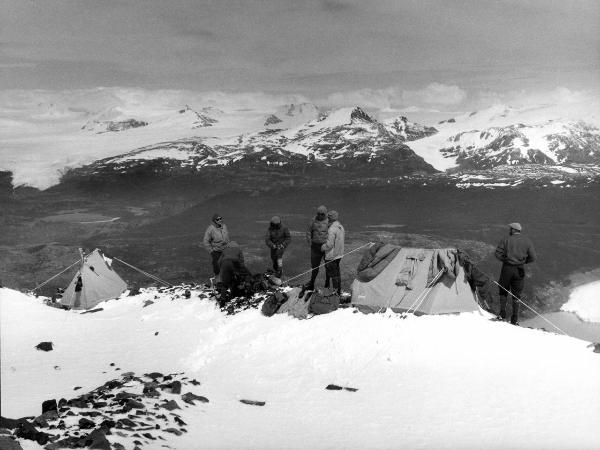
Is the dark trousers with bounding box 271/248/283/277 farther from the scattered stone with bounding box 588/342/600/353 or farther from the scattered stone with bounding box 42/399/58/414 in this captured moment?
the scattered stone with bounding box 42/399/58/414

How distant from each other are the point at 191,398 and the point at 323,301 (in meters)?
5.60

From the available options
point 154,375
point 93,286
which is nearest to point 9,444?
Answer: point 154,375

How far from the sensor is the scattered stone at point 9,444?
6414 mm

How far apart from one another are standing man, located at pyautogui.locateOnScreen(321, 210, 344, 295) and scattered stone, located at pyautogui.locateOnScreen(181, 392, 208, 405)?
20.7 ft

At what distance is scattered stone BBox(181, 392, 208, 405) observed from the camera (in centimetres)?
1027

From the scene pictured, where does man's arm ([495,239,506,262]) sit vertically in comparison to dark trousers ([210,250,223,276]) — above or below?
above

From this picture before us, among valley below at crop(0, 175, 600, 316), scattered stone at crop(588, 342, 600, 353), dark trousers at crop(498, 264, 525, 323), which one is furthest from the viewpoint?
valley below at crop(0, 175, 600, 316)

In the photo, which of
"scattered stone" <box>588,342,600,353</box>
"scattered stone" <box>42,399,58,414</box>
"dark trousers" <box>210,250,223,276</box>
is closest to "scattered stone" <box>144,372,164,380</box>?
"scattered stone" <box>42,399,58,414</box>

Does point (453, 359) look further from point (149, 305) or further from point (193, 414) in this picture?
point (149, 305)

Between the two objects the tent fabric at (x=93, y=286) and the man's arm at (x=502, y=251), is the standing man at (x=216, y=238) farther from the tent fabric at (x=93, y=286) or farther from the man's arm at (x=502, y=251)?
the man's arm at (x=502, y=251)

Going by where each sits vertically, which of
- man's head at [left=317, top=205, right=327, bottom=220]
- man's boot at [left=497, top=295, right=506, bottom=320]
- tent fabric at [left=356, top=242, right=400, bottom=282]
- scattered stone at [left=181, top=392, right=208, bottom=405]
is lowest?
scattered stone at [left=181, top=392, right=208, bottom=405]

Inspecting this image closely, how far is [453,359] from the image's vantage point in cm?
1202

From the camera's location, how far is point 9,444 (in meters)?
6.52

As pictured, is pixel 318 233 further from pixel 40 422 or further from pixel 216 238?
pixel 40 422
